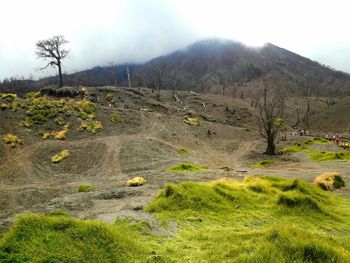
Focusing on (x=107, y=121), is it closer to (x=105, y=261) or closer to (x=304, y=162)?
(x=304, y=162)

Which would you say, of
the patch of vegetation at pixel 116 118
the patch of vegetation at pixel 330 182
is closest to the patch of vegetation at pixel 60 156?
the patch of vegetation at pixel 116 118

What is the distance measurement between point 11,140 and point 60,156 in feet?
25.4

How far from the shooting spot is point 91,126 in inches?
2373

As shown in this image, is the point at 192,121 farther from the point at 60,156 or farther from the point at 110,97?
the point at 60,156

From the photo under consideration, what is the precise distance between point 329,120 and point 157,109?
87.0 m

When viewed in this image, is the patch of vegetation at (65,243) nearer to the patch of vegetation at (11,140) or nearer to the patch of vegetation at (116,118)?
the patch of vegetation at (11,140)

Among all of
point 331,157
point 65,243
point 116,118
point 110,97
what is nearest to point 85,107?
point 116,118

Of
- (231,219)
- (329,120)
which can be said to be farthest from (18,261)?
(329,120)

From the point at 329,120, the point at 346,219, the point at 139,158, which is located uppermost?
the point at 346,219

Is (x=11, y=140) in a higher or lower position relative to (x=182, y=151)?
higher

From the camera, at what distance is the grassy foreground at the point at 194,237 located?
27.1 ft

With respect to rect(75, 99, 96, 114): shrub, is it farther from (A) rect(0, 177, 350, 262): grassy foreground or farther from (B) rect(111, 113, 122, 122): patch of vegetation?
(A) rect(0, 177, 350, 262): grassy foreground

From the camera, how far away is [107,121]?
65125mm

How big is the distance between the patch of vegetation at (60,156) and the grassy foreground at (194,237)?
31681mm
